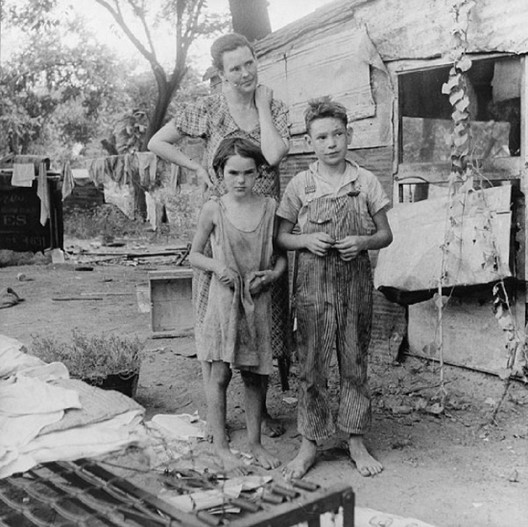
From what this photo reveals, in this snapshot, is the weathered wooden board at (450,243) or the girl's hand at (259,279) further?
the weathered wooden board at (450,243)

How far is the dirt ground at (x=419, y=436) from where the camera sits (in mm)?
3234

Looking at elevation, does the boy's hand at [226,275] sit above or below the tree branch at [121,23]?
below

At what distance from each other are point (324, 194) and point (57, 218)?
13.1 metres

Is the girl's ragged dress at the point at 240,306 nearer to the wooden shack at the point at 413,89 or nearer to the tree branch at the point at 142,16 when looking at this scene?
the wooden shack at the point at 413,89

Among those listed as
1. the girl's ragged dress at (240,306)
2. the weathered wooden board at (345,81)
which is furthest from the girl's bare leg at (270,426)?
the weathered wooden board at (345,81)

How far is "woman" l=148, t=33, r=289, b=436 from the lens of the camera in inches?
147

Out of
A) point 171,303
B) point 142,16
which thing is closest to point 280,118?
point 171,303

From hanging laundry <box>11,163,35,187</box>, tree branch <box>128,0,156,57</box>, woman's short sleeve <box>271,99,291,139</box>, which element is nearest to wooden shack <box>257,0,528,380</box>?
woman's short sleeve <box>271,99,291,139</box>

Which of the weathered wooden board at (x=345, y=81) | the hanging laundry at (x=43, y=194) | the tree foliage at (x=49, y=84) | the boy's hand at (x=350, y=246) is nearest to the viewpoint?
the boy's hand at (x=350, y=246)

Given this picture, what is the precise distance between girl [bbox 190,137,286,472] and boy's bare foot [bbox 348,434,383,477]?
410 millimetres

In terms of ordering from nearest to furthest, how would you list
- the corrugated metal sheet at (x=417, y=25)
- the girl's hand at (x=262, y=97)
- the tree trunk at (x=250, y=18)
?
the girl's hand at (x=262, y=97) → the corrugated metal sheet at (x=417, y=25) → the tree trunk at (x=250, y=18)

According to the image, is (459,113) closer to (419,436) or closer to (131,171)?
(419,436)

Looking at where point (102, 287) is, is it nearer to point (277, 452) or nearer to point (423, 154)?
point (423, 154)

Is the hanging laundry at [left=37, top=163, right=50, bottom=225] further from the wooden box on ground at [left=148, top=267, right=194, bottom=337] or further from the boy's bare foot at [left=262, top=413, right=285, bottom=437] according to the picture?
the boy's bare foot at [left=262, top=413, right=285, bottom=437]
